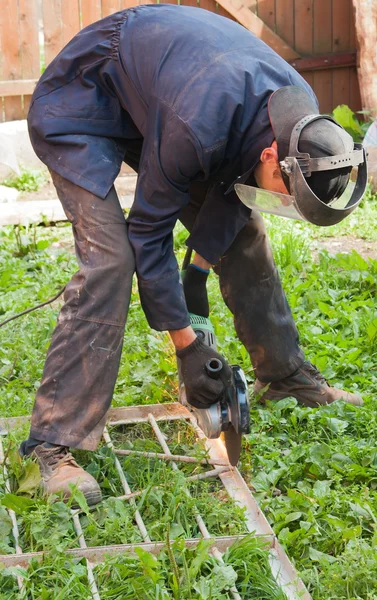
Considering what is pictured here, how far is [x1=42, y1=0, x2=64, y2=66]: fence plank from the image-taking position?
8.30 m

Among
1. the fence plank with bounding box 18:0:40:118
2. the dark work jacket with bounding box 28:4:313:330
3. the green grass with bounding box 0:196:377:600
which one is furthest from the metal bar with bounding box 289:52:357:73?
the dark work jacket with bounding box 28:4:313:330

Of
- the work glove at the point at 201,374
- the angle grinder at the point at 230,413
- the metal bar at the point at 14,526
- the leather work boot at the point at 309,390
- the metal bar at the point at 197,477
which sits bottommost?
the leather work boot at the point at 309,390

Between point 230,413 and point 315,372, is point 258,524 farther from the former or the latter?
point 315,372

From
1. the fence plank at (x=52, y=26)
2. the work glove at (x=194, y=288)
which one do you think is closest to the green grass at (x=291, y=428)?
the work glove at (x=194, y=288)

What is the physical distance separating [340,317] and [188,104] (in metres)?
2.37

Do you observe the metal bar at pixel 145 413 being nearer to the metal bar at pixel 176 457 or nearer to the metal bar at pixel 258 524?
the metal bar at pixel 258 524

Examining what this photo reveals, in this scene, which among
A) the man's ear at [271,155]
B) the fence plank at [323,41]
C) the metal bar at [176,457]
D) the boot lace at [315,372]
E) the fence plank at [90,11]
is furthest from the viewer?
the fence plank at [323,41]

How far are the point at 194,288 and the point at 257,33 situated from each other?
5.71 m

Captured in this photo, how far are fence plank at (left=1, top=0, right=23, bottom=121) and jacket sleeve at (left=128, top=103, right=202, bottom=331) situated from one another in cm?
586

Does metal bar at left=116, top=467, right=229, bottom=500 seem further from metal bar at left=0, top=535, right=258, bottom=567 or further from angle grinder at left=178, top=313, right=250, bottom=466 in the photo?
metal bar at left=0, top=535, right=258, bottom=567

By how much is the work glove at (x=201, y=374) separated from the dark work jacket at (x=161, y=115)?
0.15 meters

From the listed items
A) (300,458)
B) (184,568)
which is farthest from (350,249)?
(184,568)

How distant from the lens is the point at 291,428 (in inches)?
151

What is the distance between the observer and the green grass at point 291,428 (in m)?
3.01
